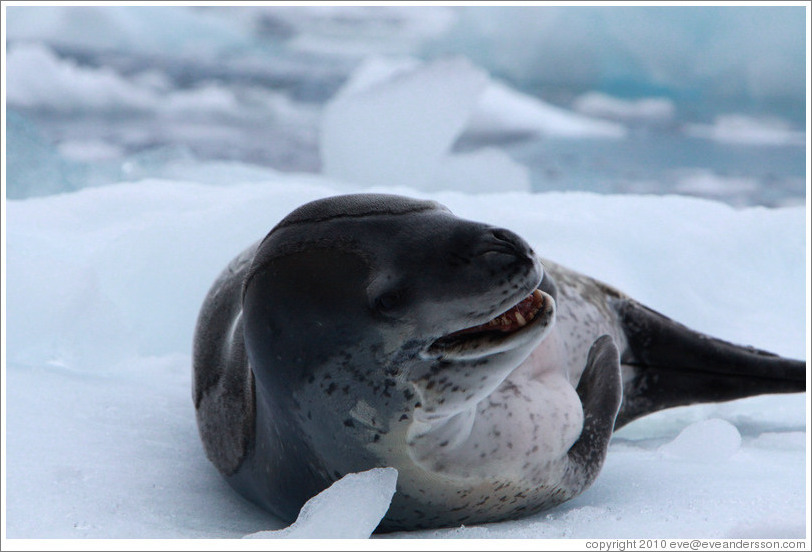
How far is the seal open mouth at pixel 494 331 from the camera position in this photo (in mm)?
1550

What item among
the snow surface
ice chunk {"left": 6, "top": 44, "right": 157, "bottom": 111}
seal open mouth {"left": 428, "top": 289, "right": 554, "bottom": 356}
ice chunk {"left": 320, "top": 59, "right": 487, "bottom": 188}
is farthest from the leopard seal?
ice chunk {"left": 6, "top": 44, "right": 157, "bottom": 111}

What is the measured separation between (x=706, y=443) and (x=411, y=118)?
3.90m

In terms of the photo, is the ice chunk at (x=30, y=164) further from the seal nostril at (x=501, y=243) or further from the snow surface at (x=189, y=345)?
the seal nostril at (x=501, y=243)

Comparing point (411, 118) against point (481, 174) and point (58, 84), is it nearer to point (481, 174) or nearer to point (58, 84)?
point (481, 174)

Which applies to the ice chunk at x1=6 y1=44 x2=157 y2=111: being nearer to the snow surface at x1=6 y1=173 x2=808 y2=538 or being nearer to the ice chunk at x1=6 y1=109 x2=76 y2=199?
the ice chunk at x1=6 y1=109 x2=76 y2=199

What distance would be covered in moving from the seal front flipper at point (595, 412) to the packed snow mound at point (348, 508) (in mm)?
508

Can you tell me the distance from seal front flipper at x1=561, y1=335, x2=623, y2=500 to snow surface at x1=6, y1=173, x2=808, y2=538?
0.28 feet

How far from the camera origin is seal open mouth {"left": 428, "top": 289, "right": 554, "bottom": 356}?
1550 mm

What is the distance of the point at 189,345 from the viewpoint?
3330mm

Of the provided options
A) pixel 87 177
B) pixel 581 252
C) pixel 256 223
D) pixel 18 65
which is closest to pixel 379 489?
pixel 256 223

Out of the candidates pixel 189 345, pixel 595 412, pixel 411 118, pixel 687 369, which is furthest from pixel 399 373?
pixel 411 118

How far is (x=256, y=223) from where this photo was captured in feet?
11.2

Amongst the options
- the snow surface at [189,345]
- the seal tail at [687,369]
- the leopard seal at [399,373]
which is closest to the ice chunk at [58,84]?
the snow surface at [189,345]

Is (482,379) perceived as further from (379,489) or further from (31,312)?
(31,312)
